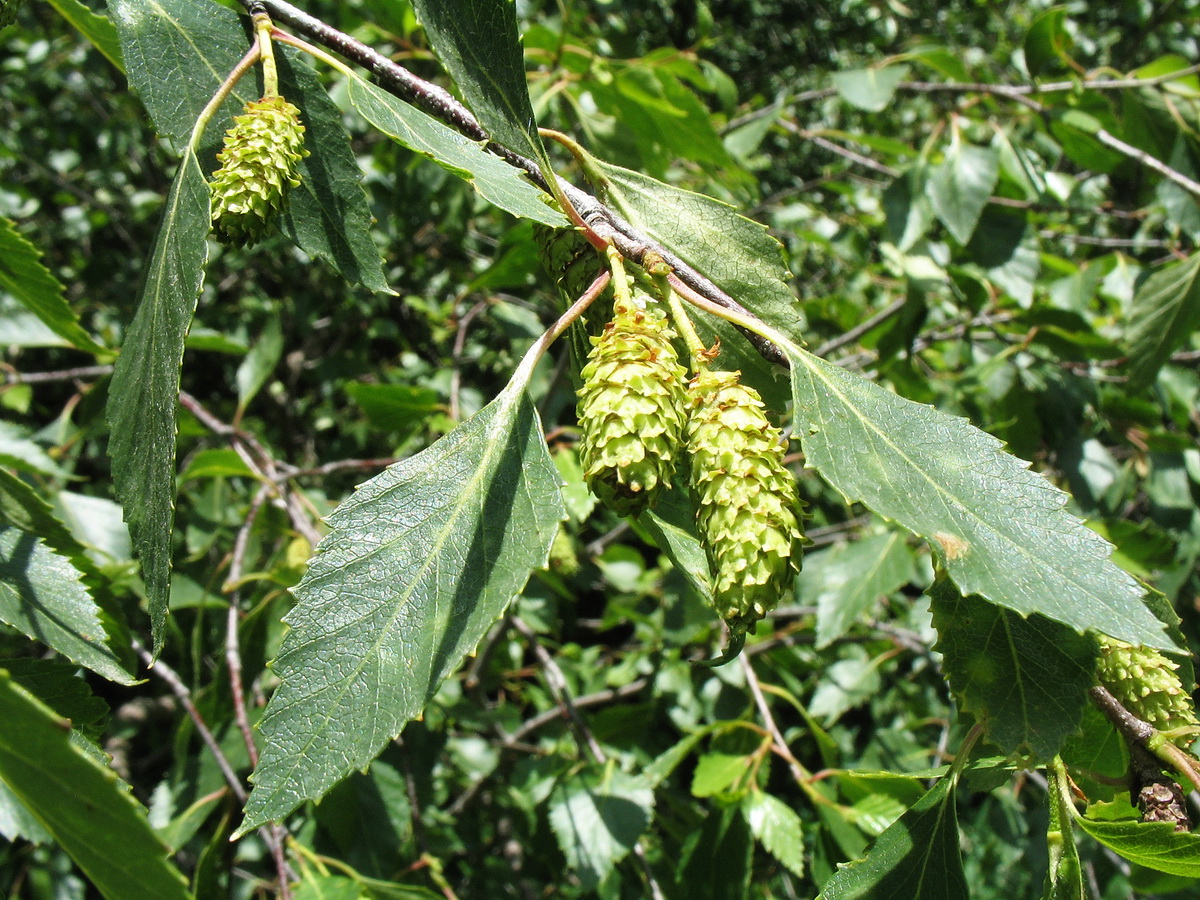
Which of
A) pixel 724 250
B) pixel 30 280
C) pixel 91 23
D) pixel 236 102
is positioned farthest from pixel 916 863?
pixel 91 23

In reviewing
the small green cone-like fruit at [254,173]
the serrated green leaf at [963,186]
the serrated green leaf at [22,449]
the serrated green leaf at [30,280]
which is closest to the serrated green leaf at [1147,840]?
the small green cone-like fruit at [254,173]

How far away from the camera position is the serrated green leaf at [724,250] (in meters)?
0.81

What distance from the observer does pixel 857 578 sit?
1.99 meters

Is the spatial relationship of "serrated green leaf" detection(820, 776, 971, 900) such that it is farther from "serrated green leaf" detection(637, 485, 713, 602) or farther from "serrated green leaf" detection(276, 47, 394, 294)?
"serrated green leaf" detection(276, 47, 394, 294)

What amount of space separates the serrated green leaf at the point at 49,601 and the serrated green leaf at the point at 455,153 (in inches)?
20.0

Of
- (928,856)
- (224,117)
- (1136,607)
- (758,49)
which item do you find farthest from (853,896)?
(758,49)

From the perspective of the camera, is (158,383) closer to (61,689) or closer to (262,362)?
(61,689)

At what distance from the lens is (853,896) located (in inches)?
29.3

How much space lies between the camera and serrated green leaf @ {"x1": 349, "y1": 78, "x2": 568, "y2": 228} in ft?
2.09

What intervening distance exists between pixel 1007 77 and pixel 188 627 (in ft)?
19.6

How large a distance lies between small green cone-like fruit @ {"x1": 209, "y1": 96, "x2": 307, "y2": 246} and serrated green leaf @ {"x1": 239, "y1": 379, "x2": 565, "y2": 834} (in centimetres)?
26

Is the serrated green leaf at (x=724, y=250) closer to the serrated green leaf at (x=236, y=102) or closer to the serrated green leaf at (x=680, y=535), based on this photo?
the serrated green leaf at (x=680, y=535)

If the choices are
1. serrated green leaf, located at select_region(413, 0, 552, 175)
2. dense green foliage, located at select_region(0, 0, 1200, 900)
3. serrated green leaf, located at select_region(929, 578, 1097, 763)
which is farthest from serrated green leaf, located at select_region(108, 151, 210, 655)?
serrated green leaf, located at select_region(929, 578, 1097, 763)

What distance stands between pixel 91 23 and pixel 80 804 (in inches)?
34.0
